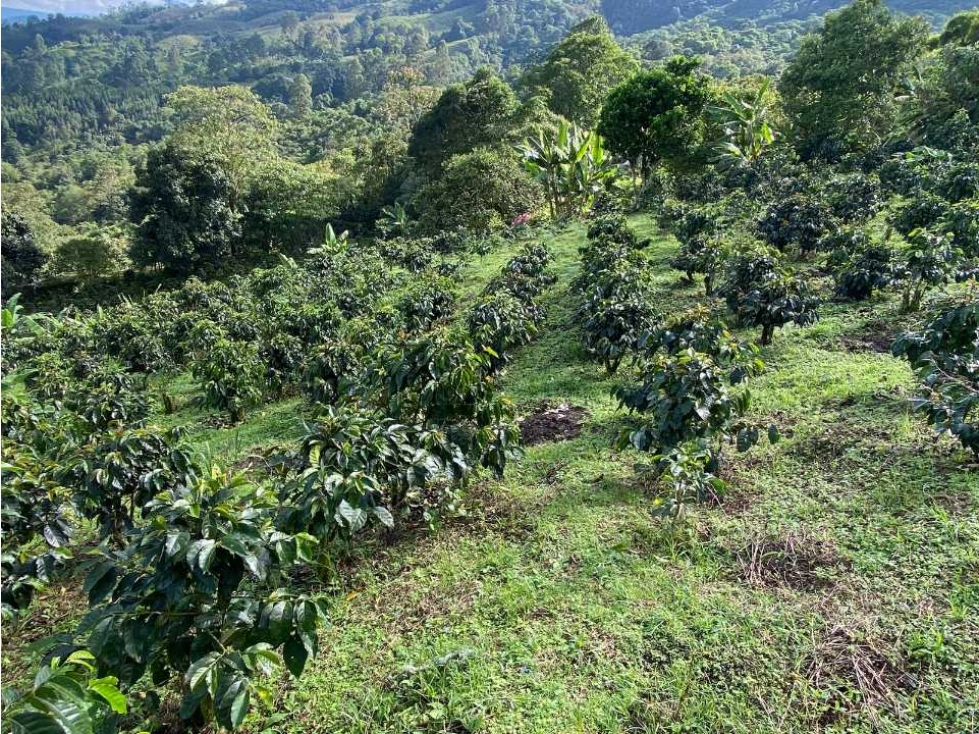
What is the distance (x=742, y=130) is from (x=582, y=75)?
42.1 feet

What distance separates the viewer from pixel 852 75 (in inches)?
763

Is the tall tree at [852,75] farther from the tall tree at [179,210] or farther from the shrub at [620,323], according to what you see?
the tall tree at [179,210]

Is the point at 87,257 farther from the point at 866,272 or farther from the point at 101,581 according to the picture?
the point at 866,272

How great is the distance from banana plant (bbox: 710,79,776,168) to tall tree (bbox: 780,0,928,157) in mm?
1642

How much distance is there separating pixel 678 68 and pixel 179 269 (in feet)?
68.9

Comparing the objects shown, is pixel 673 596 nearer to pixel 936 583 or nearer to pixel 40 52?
pixel 936 583

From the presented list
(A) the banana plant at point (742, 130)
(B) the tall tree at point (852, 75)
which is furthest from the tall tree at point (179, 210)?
(B) the tall tree at point (852, 75)

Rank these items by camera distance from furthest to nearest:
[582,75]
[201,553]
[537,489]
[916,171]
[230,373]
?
[582,75], [916,171], [230,373], [537,489], [201,553]

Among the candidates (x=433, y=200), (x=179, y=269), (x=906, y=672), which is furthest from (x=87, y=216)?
(x=906, y=672)

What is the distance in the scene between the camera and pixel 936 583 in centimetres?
372

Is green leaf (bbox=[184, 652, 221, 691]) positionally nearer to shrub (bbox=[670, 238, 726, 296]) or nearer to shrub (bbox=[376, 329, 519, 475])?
shrub (bbox=[376, 329, 519, 475])

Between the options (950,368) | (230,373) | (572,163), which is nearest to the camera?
(950,368)

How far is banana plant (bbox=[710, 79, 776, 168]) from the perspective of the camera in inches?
773

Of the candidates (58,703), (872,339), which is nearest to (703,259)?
(872,339)
